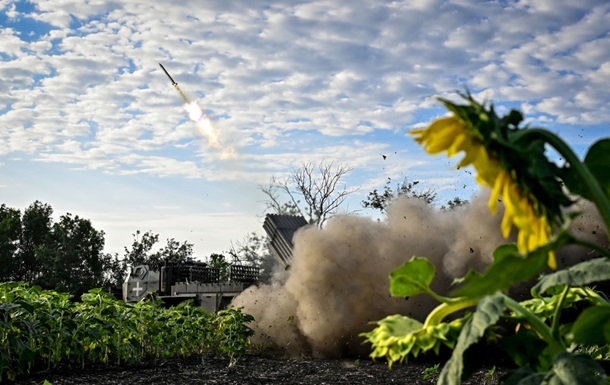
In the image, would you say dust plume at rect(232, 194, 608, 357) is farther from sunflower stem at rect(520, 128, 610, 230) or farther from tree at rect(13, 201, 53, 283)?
tree at rect(13, 201, 53, 283)

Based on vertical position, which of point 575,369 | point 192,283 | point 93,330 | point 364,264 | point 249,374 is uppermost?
point 364,264

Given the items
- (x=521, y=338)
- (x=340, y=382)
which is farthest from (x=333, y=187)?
(x=521, y=338)

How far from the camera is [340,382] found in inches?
277

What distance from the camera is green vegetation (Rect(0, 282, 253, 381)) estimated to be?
21.0 ft

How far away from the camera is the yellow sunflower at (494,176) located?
0.75m

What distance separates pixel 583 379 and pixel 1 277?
4127cm

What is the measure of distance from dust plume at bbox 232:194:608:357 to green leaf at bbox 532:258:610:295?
29.2 feet

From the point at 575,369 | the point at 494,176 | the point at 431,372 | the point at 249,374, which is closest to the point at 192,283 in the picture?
the point at 249,374

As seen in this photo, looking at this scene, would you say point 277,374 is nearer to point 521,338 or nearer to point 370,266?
point 370,266

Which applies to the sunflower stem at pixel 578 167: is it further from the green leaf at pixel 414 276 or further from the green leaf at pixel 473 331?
the green leaf at pixel 414 276

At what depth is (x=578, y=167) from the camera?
2.57 feet

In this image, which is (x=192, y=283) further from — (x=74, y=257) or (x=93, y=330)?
(x=74, y=257)

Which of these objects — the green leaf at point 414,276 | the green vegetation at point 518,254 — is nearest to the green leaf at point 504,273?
the green vegetation at point 518,254

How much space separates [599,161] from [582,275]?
171mm
